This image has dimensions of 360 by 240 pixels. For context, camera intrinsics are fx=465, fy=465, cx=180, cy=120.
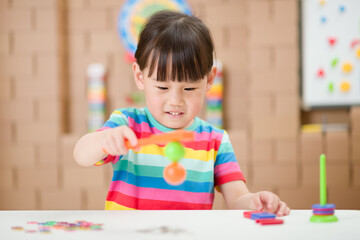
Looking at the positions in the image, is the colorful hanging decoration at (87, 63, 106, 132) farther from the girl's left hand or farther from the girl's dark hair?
the girl's left hand

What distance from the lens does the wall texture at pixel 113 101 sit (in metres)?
2.36

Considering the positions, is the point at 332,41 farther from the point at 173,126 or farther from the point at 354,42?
the point at 173,126

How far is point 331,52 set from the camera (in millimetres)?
2377

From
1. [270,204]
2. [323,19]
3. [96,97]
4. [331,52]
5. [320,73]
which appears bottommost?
[270,204]

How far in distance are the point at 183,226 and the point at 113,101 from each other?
2086mm

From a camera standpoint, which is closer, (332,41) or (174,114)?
(174,114)

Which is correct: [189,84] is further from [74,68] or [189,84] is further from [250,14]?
[74,68]

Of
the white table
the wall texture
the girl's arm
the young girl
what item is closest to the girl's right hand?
the girl's arm

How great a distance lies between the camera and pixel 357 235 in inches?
23.3

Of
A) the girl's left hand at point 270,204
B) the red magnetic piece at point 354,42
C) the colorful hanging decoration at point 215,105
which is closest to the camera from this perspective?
the girl's left hand at point 270,204

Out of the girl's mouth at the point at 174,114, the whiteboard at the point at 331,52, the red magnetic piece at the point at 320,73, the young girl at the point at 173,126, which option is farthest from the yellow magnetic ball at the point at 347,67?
the girl's mouth at the point at 174,114

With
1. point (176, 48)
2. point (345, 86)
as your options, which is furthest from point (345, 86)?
point (176, 48)

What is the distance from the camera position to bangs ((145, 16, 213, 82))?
935mm

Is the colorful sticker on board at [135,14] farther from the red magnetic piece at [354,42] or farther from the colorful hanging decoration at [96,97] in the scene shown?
the red magnetic piece at [354,42]
